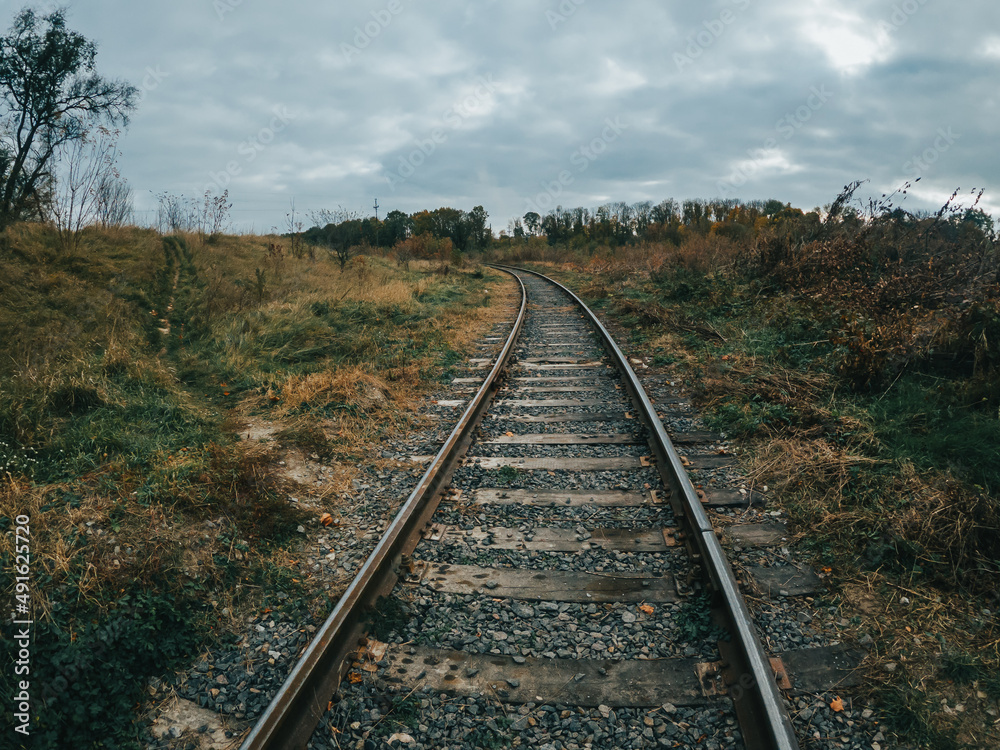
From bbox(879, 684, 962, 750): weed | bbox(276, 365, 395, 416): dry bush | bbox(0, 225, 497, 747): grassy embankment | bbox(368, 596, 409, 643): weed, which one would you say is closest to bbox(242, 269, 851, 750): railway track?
bbox(368, 596, 409, 643): weed

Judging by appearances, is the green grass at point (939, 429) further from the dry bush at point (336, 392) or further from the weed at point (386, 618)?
the dry bush at point (336, 392)

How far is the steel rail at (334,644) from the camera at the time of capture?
2.04m

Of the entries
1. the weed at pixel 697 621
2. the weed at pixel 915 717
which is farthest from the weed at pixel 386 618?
the weed at pixel 915 717

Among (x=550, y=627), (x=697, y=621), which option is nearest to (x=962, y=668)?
(x=697, y=621)

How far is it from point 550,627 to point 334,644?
3.44 ft

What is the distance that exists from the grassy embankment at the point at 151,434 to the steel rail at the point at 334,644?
1.30ft

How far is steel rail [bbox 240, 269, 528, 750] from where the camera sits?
2041mm

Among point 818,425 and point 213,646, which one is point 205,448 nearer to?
Answer: point 213,646

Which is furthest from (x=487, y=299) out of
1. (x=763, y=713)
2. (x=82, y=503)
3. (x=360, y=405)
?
(x=763, y=713)

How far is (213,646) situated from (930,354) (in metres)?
6.30

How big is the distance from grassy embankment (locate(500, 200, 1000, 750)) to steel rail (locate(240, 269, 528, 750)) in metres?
2.30

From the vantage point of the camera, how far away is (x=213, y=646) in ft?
8.75

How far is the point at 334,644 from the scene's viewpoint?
7.96 ft

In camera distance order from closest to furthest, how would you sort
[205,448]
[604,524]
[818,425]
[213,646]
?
[213,646], [604,524], [205,448], [818,425]
